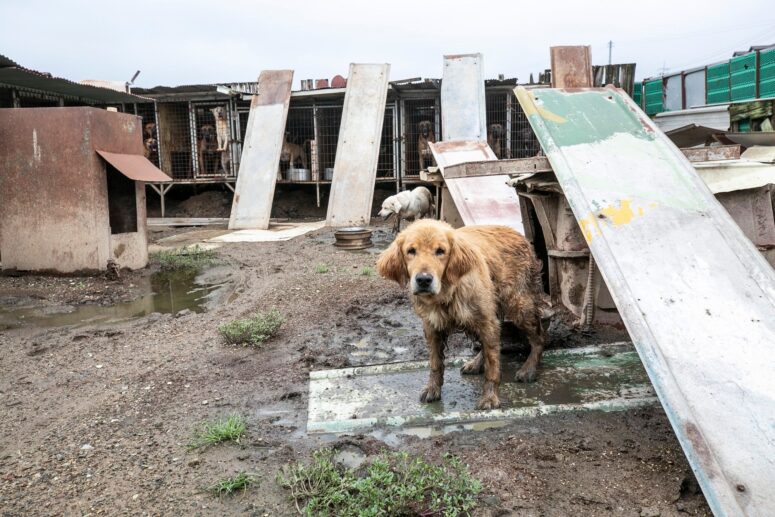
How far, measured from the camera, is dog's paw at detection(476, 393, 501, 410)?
3.53m

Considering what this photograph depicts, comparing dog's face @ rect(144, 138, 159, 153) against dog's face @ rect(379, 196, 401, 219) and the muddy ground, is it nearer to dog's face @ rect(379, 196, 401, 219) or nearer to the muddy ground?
dog's face @ rect(379, 196, 401, 219)

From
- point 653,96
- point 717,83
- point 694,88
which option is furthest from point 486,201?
point 653,96

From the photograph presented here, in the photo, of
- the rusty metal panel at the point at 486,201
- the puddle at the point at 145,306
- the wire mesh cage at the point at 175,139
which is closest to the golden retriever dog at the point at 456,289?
the rusty metal panel at the point at 486,201

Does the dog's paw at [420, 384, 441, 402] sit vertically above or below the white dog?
below

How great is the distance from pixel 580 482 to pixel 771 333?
132 centimetres

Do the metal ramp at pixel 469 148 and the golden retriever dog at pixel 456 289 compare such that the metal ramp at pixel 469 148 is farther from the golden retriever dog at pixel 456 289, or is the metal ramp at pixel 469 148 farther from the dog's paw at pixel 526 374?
the dog's paw at pixel 526 374

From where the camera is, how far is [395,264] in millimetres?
3621

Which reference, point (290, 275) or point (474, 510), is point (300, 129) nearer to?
point (290, 275)

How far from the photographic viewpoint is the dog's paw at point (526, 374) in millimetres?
4004

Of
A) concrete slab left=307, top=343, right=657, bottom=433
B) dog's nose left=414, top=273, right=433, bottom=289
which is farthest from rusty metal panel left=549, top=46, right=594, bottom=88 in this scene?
dog's nose left=414, top=273, right=433, bottom=289

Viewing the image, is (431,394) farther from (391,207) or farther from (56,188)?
(391,207)

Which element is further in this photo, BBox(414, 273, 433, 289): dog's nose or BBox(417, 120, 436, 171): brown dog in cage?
BBox(417, 120, 436, 171): brown dog in cage

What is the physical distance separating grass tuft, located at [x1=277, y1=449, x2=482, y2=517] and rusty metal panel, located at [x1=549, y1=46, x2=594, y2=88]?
4.53 metres

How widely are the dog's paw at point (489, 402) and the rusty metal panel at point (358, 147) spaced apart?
10321 millimetres
